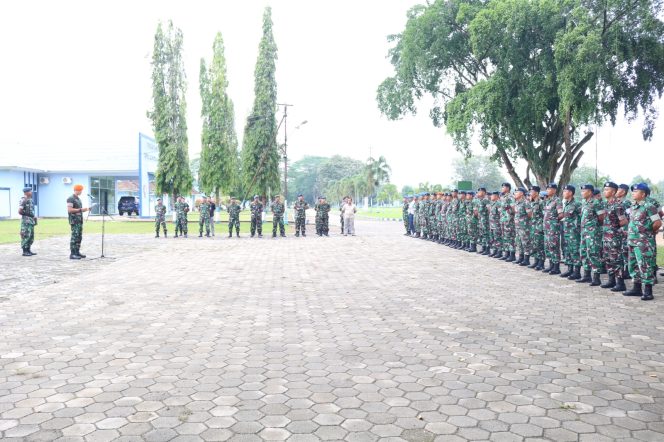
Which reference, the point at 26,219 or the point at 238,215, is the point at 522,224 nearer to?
the point at 26,219

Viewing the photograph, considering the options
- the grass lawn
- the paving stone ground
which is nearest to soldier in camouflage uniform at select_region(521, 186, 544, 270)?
the paving stone ground

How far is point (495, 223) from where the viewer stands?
1280 cm

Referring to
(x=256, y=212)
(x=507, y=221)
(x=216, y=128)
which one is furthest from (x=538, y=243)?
(x=216, y=128)

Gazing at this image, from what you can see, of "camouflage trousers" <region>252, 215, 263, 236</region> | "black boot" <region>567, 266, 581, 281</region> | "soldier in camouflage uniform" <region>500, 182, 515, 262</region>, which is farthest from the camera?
"camouflage trousers" <region>252, 215, 263, 236</region>

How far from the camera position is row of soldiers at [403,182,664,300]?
7602 mm

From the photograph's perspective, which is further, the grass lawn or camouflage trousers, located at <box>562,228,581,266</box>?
the grass lawn

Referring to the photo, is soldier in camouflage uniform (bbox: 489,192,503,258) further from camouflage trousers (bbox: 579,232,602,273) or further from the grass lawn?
the grass lawn

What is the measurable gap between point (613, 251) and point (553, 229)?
5.93 ft

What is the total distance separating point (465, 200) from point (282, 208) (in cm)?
812

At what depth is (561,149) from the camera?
70.2 feet

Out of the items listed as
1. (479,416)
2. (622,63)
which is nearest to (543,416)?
(479,416)

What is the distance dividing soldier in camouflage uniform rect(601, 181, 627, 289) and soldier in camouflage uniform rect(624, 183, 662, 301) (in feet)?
1.31

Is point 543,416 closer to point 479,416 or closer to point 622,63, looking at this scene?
point 479,416

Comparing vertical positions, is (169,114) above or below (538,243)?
above
